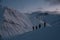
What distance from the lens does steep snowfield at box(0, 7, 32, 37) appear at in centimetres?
146

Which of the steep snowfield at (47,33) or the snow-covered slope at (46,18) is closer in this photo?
the steep snowfield at (47,33)

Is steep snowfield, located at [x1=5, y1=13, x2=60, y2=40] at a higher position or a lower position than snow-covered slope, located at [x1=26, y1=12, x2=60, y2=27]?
lower

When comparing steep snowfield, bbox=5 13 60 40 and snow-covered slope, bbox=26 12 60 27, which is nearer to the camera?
steep snowfield, bbox=5 13 60 40

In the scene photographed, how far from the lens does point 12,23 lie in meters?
1.57

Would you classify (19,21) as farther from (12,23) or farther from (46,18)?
(46,18)

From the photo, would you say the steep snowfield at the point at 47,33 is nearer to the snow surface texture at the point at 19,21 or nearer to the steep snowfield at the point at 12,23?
the snow surface texture at the point at 19,21

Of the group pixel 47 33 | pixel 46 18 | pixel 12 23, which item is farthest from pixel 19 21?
pixel 47 33

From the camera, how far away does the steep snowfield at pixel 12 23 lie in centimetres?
146

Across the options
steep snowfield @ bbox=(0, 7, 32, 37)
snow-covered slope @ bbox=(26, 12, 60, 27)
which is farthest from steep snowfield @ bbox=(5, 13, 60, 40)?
steep snowfield @ bbox=(0, 7, 32, 37)

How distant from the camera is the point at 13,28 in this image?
152 cm

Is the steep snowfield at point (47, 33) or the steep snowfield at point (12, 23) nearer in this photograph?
the steep snowfield at point (47, 33)

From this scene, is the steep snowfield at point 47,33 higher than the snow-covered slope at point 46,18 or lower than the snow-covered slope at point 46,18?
lower

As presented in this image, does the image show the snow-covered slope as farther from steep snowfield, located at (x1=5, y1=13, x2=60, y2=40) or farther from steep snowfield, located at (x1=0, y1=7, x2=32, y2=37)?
steep snowfield, located at (x1=0, y1=7, x2=32, y2=37)

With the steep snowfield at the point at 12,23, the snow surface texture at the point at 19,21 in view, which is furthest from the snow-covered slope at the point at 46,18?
the steep snowfield at the point at 12,23
